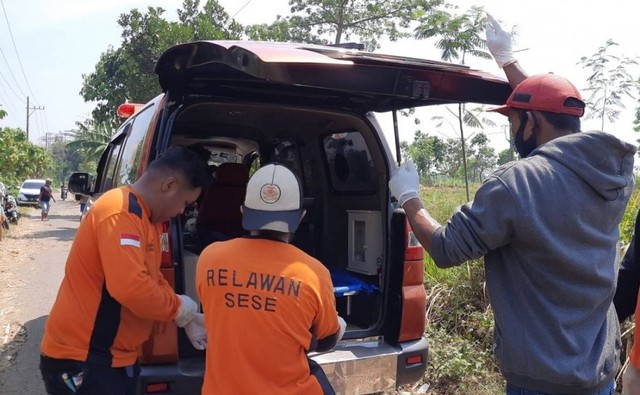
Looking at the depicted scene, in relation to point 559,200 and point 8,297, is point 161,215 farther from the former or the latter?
point 8,297

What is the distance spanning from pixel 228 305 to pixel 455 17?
6.33 meters

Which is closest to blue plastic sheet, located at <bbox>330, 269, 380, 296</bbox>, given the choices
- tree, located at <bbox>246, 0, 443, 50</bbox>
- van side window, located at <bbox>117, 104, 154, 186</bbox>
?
van side window, located at <bbox>117, 104, 154, 186</bbox>

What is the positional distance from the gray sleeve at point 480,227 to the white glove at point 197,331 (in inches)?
50.8

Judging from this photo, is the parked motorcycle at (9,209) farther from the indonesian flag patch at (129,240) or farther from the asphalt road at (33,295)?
the indonesian flag patch at (129,240)

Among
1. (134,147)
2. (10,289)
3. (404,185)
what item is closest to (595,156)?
(404,185)

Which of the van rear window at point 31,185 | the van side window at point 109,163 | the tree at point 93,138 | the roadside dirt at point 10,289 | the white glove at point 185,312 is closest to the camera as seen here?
the white glove at point 185,312

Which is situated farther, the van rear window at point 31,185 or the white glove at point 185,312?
the van rear window at point 31,185

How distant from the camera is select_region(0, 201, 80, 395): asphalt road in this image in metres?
4.74

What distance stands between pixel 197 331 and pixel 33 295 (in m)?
6.02

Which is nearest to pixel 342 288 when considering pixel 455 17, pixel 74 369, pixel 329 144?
pixel 329 144

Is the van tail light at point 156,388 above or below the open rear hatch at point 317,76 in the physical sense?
below

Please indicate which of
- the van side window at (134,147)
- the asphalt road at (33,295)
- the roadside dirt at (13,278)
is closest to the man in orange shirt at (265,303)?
the van side window at (134,147)

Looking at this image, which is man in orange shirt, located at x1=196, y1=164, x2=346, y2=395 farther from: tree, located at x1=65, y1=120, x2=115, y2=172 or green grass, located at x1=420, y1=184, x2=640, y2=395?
tree, located at x1=65, y1=120, x2=115, y2=172

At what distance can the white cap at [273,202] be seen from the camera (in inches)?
85.9
